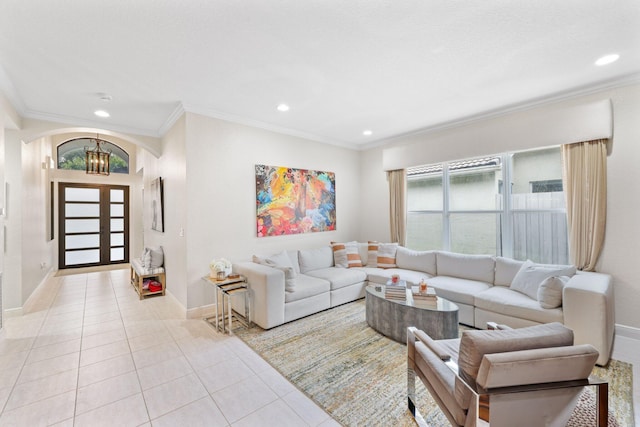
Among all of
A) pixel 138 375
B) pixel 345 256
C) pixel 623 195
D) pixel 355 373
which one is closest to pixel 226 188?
pixel 345 256

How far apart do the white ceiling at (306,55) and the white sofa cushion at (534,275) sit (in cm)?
209

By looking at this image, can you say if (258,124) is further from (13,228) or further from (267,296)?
(13,228)

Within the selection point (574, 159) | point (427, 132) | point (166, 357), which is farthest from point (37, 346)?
point (574, 159)

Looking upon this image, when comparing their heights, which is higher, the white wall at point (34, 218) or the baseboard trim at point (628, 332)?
the white wall at point (34, 218)

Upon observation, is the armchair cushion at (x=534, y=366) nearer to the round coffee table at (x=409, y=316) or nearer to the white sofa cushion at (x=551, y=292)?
the round coffee table at (x=409, y=316)

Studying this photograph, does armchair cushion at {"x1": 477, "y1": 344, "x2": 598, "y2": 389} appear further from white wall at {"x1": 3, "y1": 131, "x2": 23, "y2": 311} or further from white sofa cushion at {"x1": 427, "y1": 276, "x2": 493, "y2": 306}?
white wall at {"x1": 3, "y1": 131, "x2": 23, "y2": 311}

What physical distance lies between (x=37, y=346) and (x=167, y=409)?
210 cm

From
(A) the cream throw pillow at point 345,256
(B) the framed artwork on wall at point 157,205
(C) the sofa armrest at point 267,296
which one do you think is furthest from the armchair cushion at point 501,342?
(B) the framed artwork on wall at point 157,205

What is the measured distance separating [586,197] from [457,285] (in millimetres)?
1778

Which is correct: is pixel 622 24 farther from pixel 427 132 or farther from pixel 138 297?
pixel 138 297

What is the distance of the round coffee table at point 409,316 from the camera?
2725 millimetres

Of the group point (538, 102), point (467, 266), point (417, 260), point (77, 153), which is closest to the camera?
point (538, 102)

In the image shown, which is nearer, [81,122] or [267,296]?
[267,296]

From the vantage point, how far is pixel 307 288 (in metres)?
3.64
